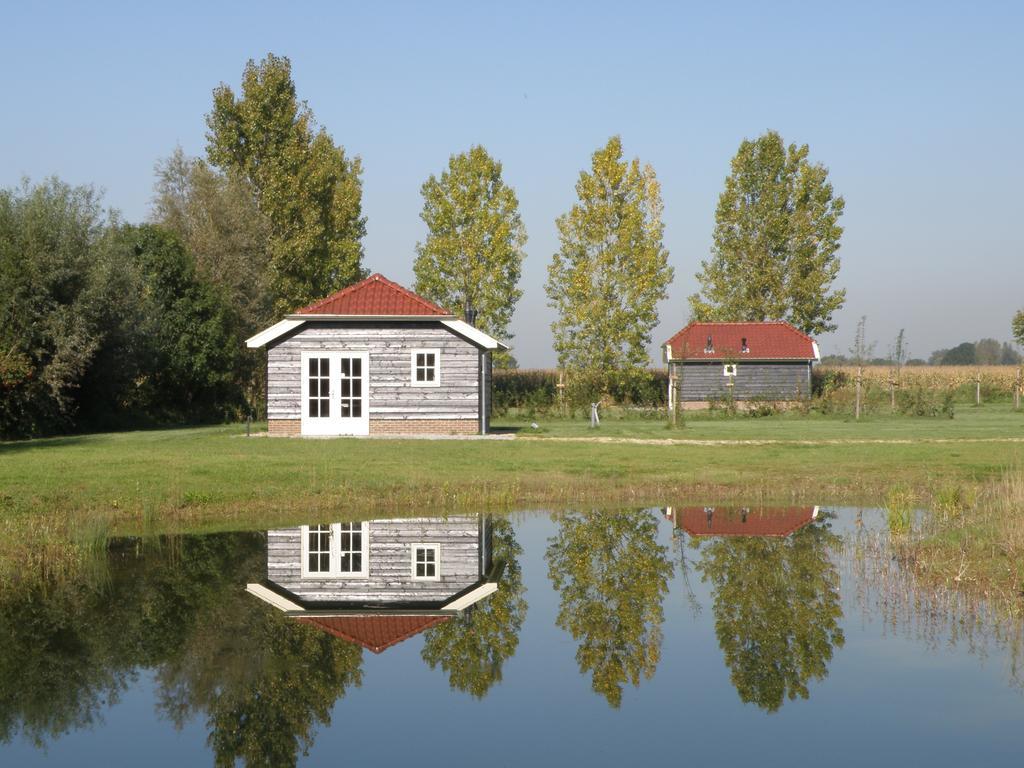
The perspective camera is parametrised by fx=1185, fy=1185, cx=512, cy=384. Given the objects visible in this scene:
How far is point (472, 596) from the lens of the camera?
534 inches

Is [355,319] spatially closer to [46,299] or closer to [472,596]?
[46,299]

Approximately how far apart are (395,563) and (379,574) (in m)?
0.68

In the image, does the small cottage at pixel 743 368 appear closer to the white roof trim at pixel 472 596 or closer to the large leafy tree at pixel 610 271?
the large leafy tree at pixel 610 271

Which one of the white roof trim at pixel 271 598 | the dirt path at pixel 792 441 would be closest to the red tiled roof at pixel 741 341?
the dirt path at pixel 792 441

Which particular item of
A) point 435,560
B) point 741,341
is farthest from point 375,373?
point 741,341

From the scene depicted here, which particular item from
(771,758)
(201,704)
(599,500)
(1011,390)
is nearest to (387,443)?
(599,500)

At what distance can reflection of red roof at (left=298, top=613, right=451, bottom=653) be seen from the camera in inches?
456

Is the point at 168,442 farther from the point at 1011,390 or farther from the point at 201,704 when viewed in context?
the point at 1011,390

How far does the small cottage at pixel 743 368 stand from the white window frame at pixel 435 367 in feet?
75.1

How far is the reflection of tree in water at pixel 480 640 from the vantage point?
1047 cm

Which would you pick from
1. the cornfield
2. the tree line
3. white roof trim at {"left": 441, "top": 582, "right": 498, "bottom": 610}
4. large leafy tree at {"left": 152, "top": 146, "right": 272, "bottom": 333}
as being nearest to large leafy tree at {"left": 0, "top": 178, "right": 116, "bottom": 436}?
the tree line

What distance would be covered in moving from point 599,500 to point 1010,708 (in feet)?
39.9

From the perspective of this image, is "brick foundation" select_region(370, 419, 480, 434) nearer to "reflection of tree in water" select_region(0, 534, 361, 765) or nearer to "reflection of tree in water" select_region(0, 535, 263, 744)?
"reflection of tree in water" select_region(0, 535, 263, 744)

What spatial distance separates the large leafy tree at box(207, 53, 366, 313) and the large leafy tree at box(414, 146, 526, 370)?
5098 millimetres
